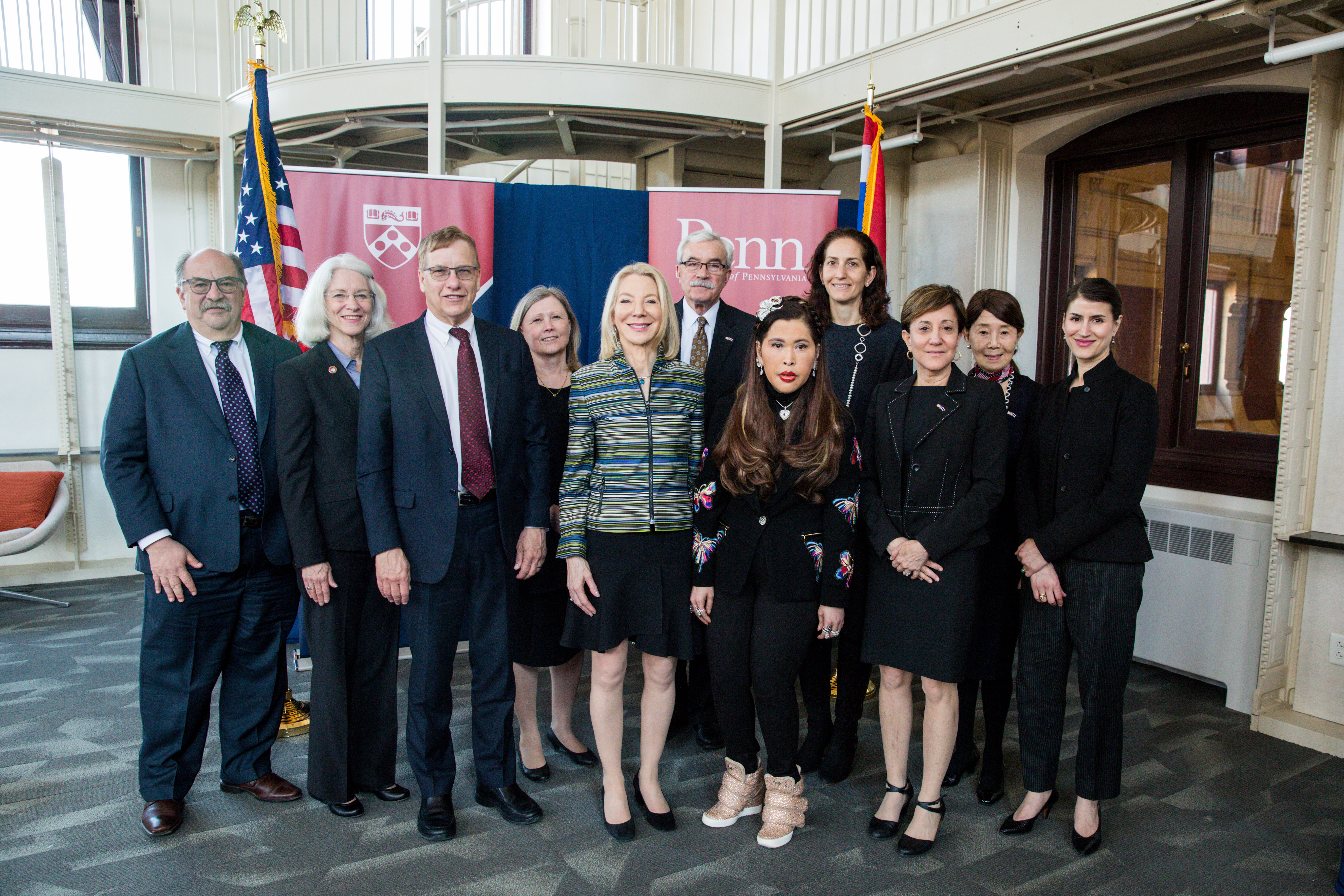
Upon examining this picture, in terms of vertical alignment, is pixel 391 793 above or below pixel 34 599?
above

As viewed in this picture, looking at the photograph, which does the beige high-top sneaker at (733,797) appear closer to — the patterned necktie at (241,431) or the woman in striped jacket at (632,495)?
the woman in striped jacket at (632,495)

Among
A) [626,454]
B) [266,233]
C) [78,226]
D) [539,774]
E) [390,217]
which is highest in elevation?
[78,226]

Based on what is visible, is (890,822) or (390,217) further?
(390,217)

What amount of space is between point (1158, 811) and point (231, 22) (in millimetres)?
6927

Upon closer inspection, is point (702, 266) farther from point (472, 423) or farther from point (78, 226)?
point (78, 226)

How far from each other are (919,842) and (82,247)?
6685 mm

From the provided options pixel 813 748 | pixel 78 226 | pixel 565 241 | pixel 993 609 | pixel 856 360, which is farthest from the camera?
pixel 78 226

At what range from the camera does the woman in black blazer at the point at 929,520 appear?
2.53 m

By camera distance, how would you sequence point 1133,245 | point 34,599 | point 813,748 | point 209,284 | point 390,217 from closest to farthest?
point 209,284, point 813,748, point 390,217, point 1133,245, point 34,599

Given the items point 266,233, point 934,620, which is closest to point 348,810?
point 934,620

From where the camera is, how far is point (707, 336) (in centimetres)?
337

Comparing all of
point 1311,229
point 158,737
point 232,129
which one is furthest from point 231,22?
point 1311,229

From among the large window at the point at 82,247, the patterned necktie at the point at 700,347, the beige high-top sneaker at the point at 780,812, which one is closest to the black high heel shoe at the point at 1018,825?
the beige high-top sneaker at the point at 780,812

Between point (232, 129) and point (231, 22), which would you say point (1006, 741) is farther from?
point (231, 22)
